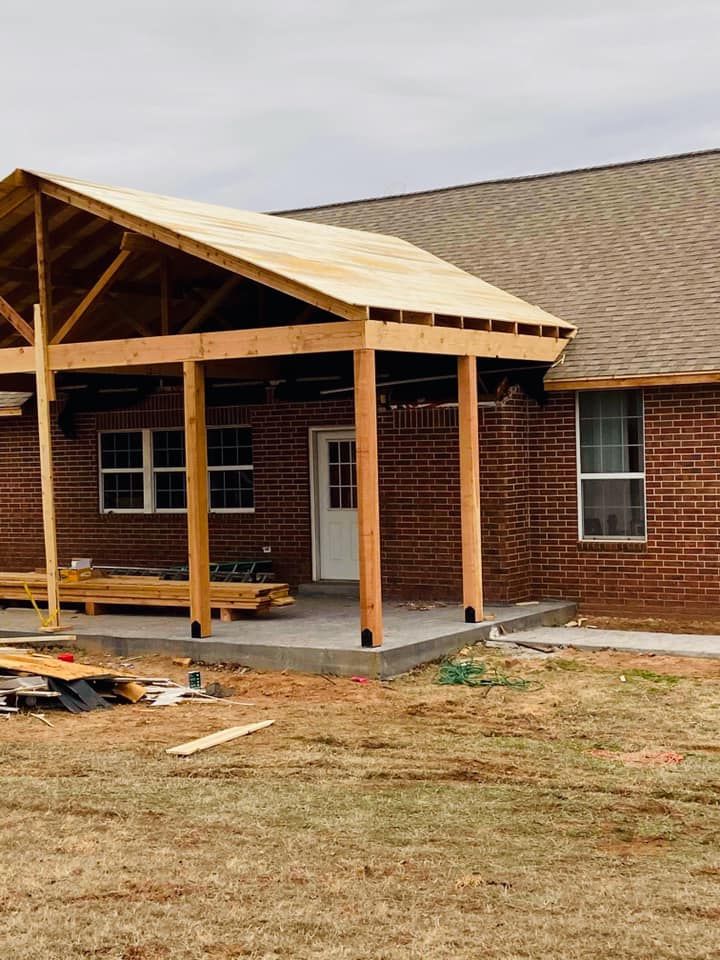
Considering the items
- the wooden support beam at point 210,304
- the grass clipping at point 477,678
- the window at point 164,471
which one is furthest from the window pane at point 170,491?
the grass clipping at point 477,678

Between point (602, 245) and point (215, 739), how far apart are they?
10219 mm

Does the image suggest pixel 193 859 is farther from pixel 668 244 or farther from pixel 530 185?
pixel 530 185

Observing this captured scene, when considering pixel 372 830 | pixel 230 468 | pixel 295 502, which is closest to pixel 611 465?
pixel 295 502

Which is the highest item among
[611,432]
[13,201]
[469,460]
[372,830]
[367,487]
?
[13,201]

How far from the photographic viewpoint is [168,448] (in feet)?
61.4

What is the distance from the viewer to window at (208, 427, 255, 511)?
59.1ft

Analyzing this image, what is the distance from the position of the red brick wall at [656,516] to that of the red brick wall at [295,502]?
1.10ft

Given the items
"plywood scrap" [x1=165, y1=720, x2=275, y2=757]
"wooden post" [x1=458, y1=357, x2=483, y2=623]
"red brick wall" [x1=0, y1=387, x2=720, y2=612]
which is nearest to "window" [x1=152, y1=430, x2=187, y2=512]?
"red brick wall" [x1=0, y1=387, x2=720, y2=612]

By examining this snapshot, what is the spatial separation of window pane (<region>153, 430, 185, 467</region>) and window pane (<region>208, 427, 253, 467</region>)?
0.45 m

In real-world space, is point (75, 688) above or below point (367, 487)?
below

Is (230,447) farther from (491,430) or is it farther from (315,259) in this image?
(315,259)

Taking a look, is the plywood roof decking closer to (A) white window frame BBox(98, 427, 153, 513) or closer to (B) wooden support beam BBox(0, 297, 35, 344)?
(B) wooden support beam BBox(0, 297, 35, 344)

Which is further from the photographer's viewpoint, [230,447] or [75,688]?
[230,447]

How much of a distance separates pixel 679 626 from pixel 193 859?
30.1ft
